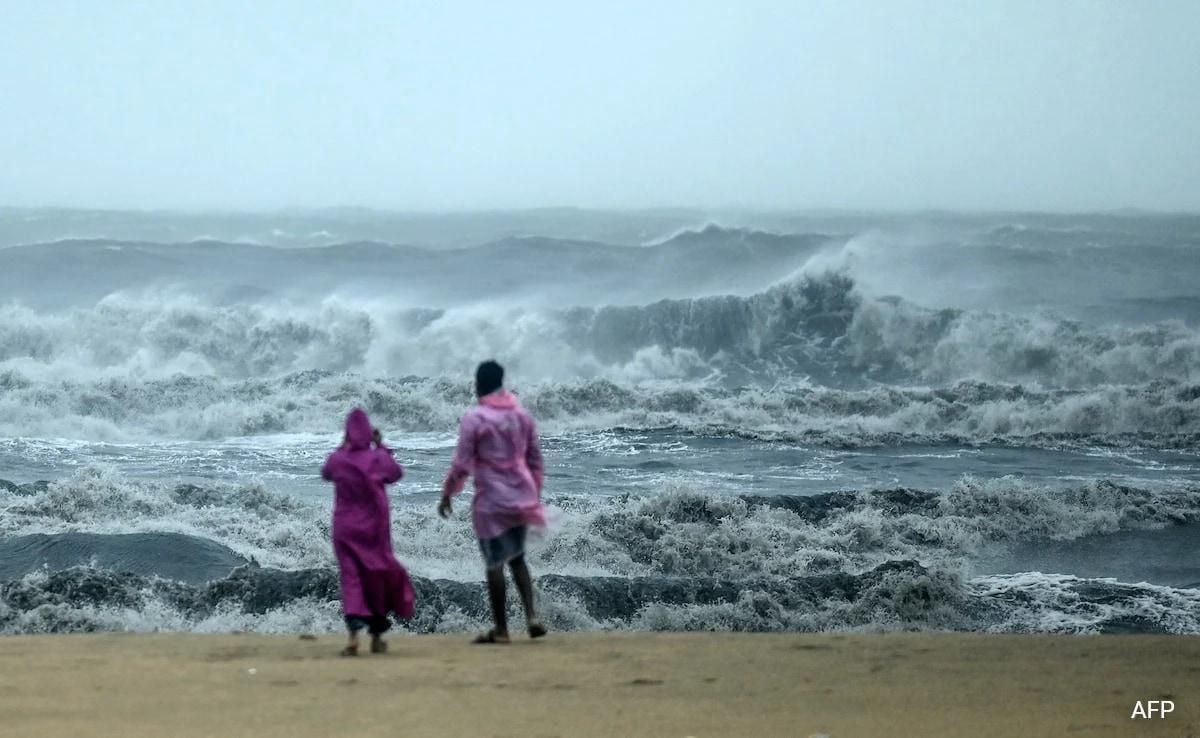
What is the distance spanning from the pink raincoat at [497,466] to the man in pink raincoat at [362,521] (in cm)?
29

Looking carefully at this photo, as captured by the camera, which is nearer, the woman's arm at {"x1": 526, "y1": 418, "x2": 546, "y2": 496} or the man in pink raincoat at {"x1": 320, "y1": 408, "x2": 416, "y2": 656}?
the man in pink raincoat at {"x1": 320, "y1": 408, "x2": 416, "y2": 656}

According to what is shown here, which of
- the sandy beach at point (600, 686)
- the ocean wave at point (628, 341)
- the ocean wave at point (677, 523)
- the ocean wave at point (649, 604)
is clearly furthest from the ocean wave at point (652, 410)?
the sandy beach at point (600, 686)

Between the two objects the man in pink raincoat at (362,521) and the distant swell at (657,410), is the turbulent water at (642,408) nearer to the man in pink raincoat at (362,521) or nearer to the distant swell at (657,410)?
the distant swell at (657,410)

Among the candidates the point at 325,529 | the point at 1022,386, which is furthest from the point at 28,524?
the point at 1022,386

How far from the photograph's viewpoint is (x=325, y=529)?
11344 mm

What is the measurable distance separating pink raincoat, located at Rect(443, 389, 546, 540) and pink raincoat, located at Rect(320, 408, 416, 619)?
0.28 metres

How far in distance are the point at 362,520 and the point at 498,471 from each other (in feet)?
1.89

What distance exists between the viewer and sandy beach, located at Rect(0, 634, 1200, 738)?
14.8ft

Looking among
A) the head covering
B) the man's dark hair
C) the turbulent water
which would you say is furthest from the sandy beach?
the turbulent water

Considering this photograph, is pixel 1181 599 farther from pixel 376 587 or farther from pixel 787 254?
pixel 787 254

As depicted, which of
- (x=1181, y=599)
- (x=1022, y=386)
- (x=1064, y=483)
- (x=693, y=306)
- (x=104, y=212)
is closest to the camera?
(x=1181, y=599)

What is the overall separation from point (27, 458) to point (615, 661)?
12613mm

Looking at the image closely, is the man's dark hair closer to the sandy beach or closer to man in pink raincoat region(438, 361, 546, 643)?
man in pink raincoat region(438, 361, 546, 643)

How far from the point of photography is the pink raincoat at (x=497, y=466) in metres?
5.99
